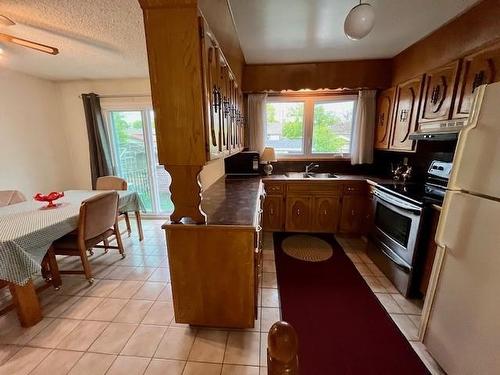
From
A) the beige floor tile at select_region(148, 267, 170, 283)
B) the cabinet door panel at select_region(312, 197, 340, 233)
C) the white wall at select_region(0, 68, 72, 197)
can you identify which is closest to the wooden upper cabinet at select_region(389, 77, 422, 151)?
the cabinet door panel at select_region(312, 197, 340, 233)

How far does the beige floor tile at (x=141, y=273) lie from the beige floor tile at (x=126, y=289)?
A: 0.07m

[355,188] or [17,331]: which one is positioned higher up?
[355,188]

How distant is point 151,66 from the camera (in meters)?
1.20

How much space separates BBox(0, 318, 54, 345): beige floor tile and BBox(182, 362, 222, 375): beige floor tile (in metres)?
1.26

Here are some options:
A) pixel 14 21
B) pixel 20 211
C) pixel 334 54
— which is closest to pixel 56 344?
pixel 20 211

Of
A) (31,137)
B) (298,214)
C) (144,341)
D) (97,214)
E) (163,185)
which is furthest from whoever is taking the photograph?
(163,185)

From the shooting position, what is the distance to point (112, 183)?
3205 millimetres

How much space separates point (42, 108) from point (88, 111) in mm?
629

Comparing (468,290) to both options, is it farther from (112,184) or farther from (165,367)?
(112,184)

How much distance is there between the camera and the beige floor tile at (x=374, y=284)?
214cm

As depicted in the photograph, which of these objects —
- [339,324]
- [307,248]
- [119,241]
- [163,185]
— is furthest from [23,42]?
[307,248]

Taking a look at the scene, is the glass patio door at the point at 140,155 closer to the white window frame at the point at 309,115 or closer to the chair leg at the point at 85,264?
the chair leg at the point at 85,264

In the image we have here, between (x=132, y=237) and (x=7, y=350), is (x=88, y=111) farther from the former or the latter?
(x=7, y=350)

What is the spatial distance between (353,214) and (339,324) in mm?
1723
